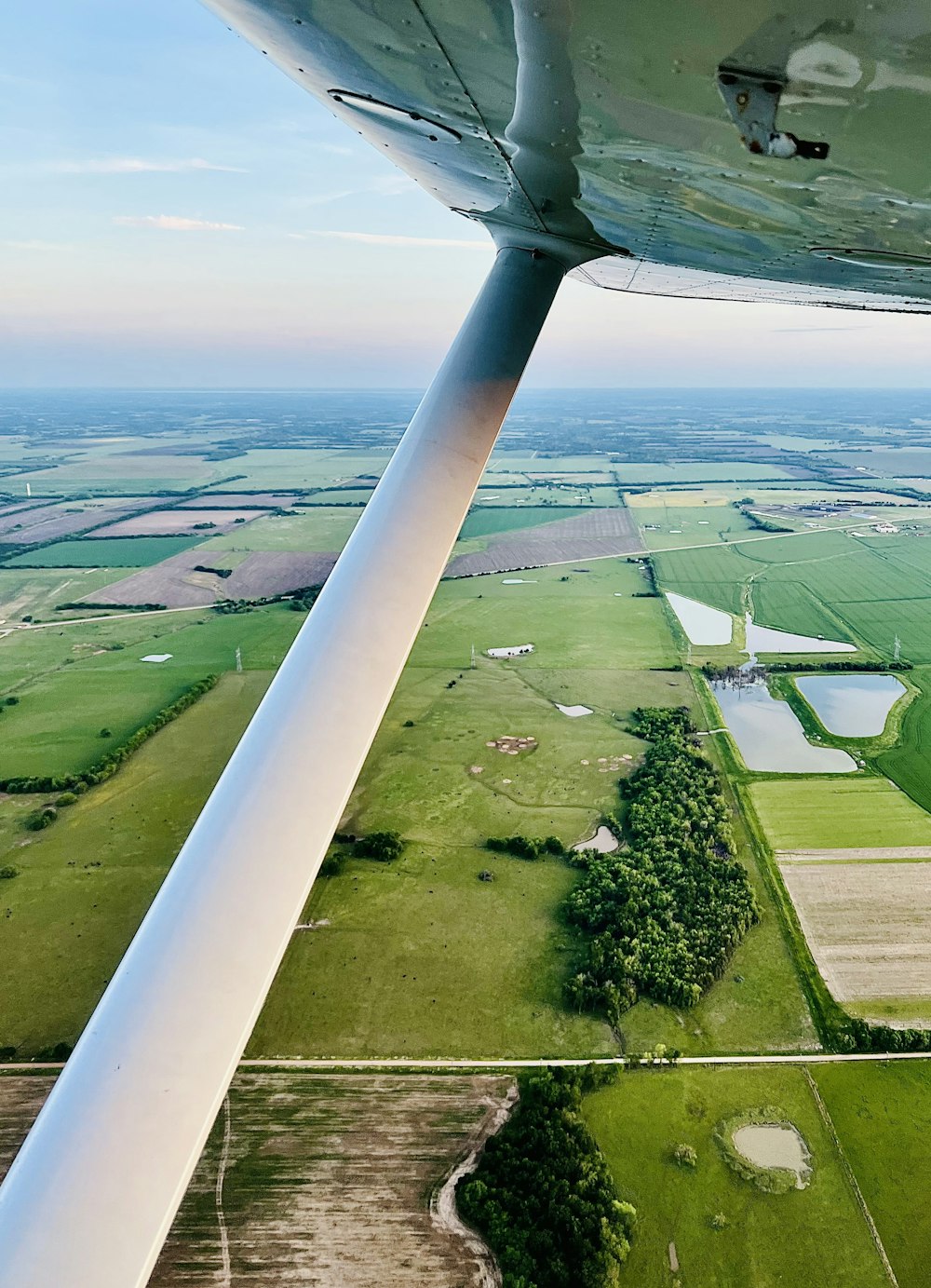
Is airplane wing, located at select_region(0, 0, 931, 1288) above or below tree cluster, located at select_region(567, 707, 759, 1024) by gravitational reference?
above

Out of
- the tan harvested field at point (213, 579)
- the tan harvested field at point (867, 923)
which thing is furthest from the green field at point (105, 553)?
the tan harvested field at point (867, 923)

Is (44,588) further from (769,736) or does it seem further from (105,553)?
(769,736)

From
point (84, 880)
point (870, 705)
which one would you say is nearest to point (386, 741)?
point (84, 880)

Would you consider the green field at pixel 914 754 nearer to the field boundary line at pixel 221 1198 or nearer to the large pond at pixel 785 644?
the large pond at pixel 785 644

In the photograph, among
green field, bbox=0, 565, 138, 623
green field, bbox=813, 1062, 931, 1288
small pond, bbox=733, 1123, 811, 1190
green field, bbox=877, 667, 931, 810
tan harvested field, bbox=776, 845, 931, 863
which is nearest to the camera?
green field, bbox=813, 1062, 931, 1288

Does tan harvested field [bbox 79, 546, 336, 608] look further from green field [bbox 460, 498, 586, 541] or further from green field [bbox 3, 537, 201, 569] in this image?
green field [bbox 460, 498, 586, 541]

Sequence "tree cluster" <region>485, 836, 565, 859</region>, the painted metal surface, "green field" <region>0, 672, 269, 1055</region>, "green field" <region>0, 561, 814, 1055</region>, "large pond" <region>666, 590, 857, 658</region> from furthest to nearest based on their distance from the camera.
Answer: "large pond" <region>666, 590, 857, 658</region> → "tree cluster" <region>485, 836, 565, 859</region> → "green field" <region>0, 672, 269, 1055</region> → "green field" <region>0, 561, 814, 1055</region> → the painted metal surface

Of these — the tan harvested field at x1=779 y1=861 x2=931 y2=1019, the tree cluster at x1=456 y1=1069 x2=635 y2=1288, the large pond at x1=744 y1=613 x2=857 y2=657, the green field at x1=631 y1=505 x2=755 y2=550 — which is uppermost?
the green field at x1=631 y1=505 x2=755 y2=550

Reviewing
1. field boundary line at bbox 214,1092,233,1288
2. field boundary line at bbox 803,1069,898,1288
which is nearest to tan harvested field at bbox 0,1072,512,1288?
field boundary line at bbox 214,1092,233,1288
